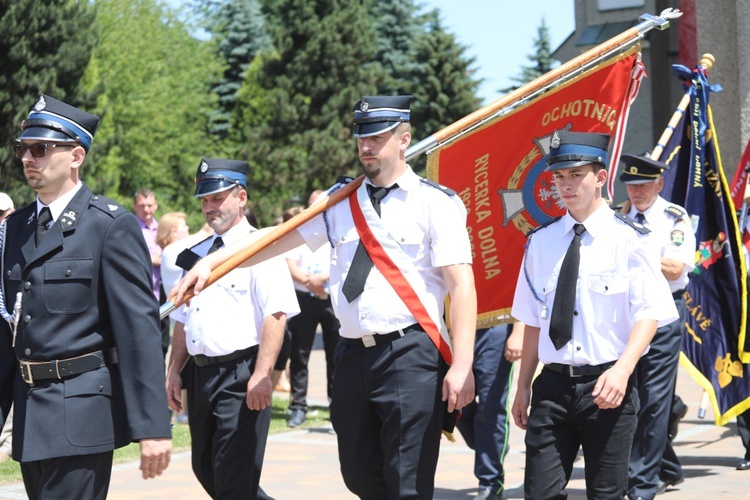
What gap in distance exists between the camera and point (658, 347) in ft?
25.9

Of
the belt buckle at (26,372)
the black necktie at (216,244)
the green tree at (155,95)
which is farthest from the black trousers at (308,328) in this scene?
the green tree at (155,95)

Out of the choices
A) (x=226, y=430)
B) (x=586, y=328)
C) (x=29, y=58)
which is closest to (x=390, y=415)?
(x=586, y=328)

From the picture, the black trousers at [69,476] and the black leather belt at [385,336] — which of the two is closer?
the black trousers at [69,476]

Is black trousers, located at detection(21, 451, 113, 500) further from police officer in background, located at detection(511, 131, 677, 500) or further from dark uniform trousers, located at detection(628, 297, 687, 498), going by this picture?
Result: dark uniform trousers, located at detection(628, 297, 687, 498)

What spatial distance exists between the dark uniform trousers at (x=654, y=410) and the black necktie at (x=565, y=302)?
7.96ft

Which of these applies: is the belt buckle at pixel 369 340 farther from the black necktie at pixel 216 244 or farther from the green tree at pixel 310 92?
the green tree at pixel 310 92

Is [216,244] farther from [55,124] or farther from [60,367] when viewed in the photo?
[60,367]

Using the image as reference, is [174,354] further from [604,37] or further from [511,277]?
[604,37]

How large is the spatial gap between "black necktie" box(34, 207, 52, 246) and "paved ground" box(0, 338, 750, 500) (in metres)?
4.11

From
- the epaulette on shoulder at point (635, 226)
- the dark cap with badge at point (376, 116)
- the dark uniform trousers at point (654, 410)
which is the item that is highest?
the dark cap with badge at point (376, 116)

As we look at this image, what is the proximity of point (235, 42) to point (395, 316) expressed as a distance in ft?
170

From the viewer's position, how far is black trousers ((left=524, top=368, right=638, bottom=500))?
5.21 metres

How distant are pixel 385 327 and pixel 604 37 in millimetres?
21717

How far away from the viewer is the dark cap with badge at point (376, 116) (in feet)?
17.3
